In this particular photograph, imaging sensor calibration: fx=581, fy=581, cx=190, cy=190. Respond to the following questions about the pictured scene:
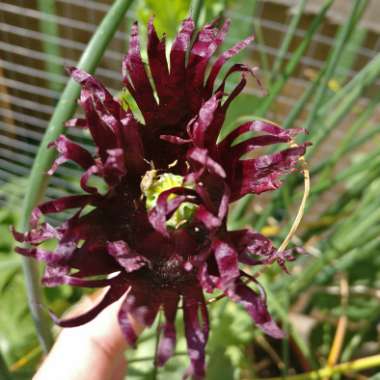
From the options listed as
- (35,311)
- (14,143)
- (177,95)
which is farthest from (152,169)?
(14,143)

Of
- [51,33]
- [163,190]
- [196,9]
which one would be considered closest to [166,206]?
[163,190]

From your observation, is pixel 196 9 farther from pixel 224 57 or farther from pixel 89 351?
pixel 89 351

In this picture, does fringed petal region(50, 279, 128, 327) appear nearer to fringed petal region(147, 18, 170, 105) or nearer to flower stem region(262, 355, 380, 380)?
fringed petal region(147, 18, 170, 105)

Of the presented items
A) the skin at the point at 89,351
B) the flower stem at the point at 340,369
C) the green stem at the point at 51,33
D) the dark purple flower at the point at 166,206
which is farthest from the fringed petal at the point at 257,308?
the green stem at the point at 51,33

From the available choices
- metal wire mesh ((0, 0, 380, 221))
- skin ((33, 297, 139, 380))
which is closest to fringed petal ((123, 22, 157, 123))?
skin ((33, 297, 139, 380))

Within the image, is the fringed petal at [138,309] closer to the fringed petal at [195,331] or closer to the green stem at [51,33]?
the fringed petal at [195,331]

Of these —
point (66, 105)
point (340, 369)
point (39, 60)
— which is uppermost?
point (66, 105)
